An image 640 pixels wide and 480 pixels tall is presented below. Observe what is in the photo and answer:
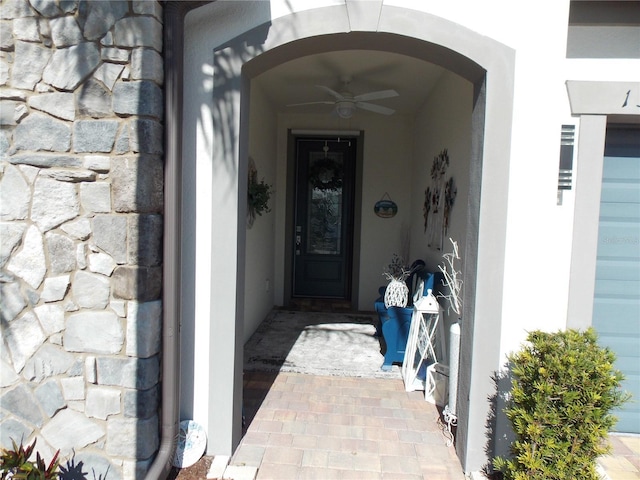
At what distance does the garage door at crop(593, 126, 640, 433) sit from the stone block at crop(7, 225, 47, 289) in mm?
2971

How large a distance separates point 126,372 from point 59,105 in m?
1.27

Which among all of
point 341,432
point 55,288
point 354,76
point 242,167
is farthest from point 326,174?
point 55,288

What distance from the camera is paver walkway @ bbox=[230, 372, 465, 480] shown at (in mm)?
2146

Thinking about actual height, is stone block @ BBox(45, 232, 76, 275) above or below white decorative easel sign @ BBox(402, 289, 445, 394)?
above

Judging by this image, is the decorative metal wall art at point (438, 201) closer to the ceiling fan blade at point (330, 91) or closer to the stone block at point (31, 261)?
the ceiling fan blade at point (330, 91)

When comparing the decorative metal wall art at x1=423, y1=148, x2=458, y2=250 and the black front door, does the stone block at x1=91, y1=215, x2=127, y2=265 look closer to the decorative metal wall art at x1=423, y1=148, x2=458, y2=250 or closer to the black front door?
the decorative metal wall art at x1=423, y1=148, x2=458, y2=250

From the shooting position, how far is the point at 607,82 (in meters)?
2.04

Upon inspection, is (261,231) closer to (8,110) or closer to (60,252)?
→ (60,252)

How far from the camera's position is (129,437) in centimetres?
190

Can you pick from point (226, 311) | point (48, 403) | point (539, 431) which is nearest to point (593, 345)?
point (539, 431)

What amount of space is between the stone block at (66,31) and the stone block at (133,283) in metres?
1.06

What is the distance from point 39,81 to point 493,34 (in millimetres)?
2167

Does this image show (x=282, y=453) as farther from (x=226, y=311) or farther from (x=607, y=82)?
(x=607, y=82)

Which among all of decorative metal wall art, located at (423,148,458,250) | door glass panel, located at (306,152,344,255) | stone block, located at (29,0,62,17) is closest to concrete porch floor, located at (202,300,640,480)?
decorative metal wall art, located at (423,148,458,250)
